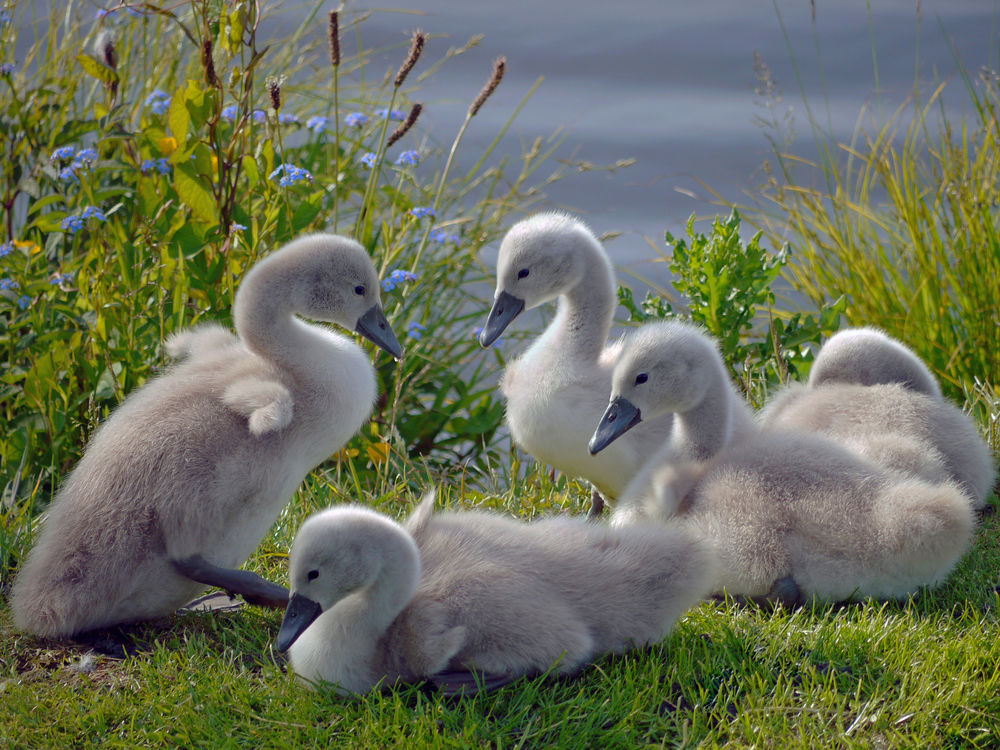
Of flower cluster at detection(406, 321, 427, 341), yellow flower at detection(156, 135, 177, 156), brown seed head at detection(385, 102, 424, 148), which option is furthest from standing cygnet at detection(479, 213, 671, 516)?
yellow flower at detection(156, 135, 177, 156)

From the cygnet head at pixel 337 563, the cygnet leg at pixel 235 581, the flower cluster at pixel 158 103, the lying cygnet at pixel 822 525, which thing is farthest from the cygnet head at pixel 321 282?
the flower cluster at pixel 158 103

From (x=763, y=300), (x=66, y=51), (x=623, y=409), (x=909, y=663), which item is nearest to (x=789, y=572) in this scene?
(x=909, y=663)

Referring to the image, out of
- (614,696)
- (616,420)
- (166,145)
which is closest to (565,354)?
(616,420)

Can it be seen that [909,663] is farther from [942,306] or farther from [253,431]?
[942,306]

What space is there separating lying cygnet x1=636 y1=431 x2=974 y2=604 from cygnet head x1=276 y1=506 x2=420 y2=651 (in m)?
1.00

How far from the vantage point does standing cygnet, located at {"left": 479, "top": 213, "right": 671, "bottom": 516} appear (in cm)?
422

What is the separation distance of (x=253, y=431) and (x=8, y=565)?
Answer: 4.16 ft

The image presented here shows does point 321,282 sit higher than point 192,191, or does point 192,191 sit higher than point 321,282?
point 192,191

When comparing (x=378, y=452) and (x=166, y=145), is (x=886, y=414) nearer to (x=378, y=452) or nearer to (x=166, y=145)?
(x=378, y=452)

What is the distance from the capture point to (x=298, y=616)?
2996 millimetres

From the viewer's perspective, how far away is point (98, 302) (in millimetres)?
4773

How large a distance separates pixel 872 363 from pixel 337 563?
249 cm

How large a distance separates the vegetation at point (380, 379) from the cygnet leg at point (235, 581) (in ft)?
0.50

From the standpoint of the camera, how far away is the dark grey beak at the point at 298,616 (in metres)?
2.97
